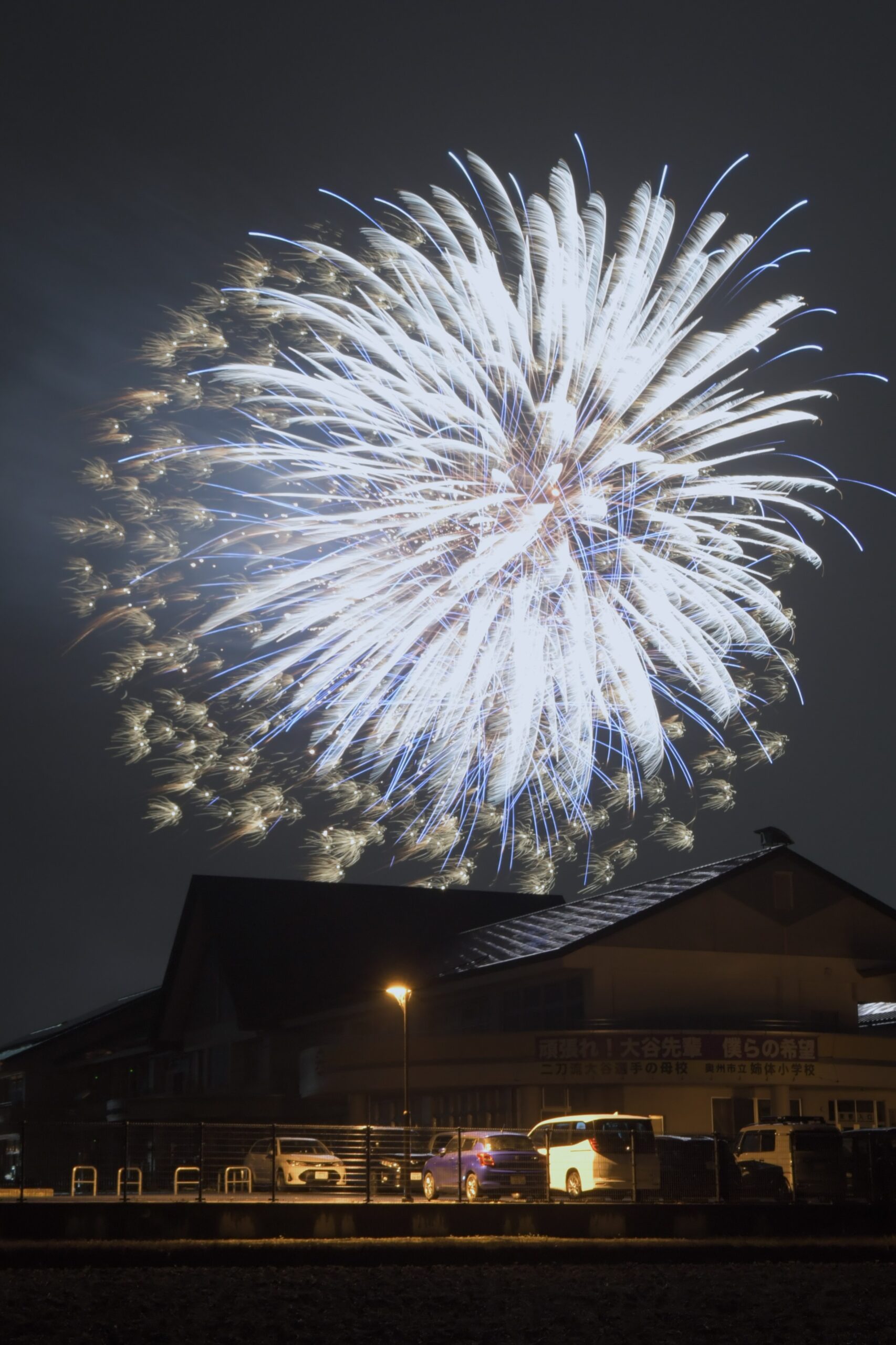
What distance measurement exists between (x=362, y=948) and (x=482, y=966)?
1406 cm

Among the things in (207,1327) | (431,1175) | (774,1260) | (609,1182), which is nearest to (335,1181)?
Answer: (431,1175)

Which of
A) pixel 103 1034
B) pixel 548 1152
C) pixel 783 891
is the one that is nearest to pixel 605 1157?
pixel 548 1152

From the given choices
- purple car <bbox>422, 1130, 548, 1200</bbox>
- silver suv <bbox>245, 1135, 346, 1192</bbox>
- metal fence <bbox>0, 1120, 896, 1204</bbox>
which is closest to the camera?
metal fence <bbox>0, 1120, 896, 1204</bbox>

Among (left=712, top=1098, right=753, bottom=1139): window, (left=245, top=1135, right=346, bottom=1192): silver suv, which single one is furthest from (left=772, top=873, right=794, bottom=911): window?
(left=245, top=1135, right=346, bottom=1192): silver suv

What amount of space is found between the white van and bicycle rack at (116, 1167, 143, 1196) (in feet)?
26.1

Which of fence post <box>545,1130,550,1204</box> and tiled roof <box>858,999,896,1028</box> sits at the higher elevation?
tiled roof <box>858,999,896,1028</box>

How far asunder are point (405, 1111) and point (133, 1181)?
714 centimetres

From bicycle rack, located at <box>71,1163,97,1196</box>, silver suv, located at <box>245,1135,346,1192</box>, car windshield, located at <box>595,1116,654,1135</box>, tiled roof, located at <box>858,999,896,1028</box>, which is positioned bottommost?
bicycle rack, located at <box>71,1163,97,1196</box>

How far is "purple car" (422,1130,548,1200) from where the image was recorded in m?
29.4

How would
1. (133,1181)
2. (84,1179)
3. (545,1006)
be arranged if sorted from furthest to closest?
(545,1006) < (84,1179) < (133,1181)

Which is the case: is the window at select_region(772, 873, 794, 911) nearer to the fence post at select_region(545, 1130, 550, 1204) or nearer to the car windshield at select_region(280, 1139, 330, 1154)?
the fence post at select_region(545, 1130, 550, 1204)

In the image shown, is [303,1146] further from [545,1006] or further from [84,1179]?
[545,1006]

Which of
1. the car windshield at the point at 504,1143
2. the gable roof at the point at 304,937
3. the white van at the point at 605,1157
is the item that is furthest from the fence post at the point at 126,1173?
the gable roof at the point at 304,937

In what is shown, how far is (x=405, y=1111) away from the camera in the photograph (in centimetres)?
3672
